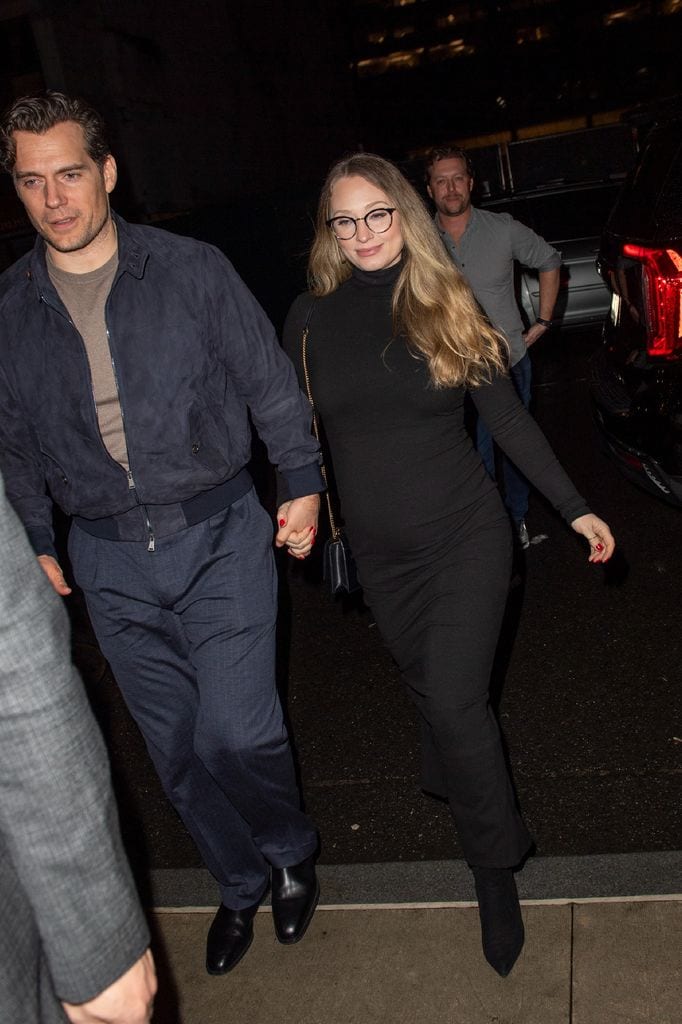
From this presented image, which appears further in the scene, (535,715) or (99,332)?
(535,715)

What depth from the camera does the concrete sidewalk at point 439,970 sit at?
277 cm

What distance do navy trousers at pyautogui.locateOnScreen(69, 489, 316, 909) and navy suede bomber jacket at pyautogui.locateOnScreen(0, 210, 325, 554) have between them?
0.15m

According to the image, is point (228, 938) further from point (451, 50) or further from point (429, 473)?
point (451, 50)

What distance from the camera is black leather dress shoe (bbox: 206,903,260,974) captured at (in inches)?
126

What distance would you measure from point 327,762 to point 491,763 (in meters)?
1.50

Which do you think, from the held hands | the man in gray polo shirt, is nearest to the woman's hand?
the held hands

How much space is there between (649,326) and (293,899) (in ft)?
9.47

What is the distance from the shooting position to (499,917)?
2.96 m

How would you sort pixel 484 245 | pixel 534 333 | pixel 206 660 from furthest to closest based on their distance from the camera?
pixel 534 333 < pixel 484 245 < pixel 206 660

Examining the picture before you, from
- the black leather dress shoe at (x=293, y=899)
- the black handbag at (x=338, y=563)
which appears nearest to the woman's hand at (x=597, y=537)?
the black handbag at (x=338, y=563)

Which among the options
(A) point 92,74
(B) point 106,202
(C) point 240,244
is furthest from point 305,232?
(B) point 106,202

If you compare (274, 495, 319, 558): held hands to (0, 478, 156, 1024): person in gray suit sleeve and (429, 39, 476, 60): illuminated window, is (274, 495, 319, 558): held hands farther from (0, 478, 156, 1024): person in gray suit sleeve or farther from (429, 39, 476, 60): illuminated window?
(429, 39, 476, 60): illuminated window

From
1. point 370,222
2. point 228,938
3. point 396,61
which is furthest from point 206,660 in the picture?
point 396,61

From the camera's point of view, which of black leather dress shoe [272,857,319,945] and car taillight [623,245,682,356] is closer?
black leather dress shoe [272,857,319,945]
